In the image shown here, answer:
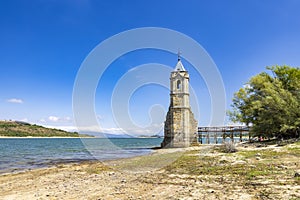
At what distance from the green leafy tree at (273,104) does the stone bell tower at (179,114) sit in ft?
23.9

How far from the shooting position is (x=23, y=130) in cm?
16850

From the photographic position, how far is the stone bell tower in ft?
134

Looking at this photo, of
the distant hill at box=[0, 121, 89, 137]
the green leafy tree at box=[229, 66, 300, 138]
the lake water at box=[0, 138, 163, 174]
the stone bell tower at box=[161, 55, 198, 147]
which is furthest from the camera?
the distant hill at box=[0, 121, 89, 137]

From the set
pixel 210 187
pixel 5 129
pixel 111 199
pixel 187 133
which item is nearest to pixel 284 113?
pixel 187 133

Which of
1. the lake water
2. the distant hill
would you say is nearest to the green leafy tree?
the lake water

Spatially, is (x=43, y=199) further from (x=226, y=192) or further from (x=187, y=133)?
(x=187, y=133)

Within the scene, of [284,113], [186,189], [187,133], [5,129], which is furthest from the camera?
[5,129]

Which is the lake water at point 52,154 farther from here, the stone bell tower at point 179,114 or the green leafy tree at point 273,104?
the green leafy tree at point 273,104

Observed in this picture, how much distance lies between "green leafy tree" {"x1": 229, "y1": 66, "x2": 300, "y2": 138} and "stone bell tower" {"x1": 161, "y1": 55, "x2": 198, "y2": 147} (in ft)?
23.9

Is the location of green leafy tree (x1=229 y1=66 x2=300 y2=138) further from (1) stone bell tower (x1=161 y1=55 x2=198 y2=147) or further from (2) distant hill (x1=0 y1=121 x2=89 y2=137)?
(2) distant hill (x1=0 y1=121 x2=89 y2=137)

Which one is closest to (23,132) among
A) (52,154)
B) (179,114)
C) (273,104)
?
A: (52,154)

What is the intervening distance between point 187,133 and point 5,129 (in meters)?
157

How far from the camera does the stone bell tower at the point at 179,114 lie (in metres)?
41.0

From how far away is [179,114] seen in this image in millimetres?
41094
